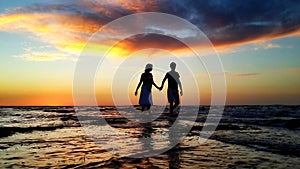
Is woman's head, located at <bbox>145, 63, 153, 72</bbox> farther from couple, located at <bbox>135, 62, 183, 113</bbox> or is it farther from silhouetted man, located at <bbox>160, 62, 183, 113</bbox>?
silhouetted man, located at <bbox>160, 62, 183, 113</bbox>

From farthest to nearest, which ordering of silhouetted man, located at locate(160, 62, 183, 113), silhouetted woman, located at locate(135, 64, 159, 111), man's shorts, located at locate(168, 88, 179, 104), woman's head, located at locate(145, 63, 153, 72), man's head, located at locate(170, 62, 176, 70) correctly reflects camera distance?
man's shorts, located at locate(168, 88, 179, 104) < silhouetted man, located at locate(160, 62, 183, 113) < silhouetted woman, located at locate(135, 64, 159, 111) < man's head, located at locate(170, 62, 176, 70) < woman's head, located at locate(145, 63, 153, 72)

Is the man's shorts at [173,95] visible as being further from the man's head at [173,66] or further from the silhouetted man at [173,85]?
the man's head at [173,66]

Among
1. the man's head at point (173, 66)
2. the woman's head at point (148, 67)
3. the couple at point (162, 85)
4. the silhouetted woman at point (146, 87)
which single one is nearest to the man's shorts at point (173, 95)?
the couple at point (162, 85)

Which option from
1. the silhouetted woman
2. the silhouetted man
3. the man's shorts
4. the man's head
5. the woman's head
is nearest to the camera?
the woman's head

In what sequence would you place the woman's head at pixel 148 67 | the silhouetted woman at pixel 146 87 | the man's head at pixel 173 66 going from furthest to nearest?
1. the silhouetted woman at pixel 146 87
2. the man's head at pixel 173 66
3. the woman's head at pixel 148 67

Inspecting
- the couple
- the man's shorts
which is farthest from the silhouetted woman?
the man's shorts

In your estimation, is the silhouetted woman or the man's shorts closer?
the silhouetted woman

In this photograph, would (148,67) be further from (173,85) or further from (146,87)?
(173,85)

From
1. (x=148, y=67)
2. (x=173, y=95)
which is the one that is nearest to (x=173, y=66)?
(x=148, y=67)

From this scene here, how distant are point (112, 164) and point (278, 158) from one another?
3423mm

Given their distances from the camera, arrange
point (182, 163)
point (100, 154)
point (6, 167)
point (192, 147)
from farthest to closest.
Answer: point (192, 147)
point (100, 154)
point (182, 163)
point (6, 167)

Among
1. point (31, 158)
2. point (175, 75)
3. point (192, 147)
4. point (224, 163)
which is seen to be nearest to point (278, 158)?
point (224, 163)

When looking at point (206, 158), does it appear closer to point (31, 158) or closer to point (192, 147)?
point (192, 147)

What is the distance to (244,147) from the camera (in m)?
7.59
